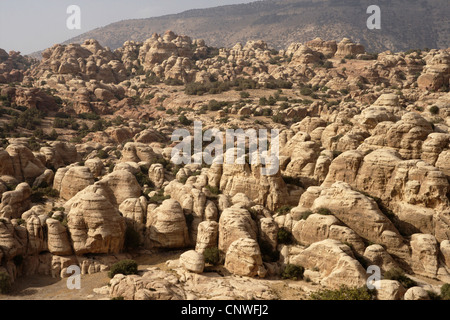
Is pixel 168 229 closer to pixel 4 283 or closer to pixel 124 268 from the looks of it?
pixel 124 268

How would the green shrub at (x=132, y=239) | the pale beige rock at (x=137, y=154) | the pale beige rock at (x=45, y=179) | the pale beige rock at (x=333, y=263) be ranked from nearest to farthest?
the pale beige rock at (x=333, y=263), the green shrub at (x=132, y=239), the pale beige rock at (x=45, y=179), the pale beige rock at (x=137, y=154)

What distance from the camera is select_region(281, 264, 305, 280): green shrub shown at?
24547 mm

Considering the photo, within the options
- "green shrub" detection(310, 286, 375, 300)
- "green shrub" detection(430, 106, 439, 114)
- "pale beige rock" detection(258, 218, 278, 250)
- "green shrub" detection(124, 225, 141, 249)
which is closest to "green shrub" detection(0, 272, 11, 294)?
"green shrub" detection(124, 225, 141, 249)

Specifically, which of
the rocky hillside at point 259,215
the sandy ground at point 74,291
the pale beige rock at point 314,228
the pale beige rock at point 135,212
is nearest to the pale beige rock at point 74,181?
the rocky hillside at point 259,215

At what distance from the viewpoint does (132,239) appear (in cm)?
2877

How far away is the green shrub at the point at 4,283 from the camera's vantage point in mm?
22656

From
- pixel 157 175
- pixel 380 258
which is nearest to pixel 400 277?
pixel 380 258

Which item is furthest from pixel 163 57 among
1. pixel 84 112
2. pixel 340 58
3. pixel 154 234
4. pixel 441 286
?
pixel 441 286

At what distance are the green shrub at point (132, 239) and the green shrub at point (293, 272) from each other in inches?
399

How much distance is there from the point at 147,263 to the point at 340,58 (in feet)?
282

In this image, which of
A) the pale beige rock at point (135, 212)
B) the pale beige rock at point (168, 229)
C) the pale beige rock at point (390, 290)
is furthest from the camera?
the pale beige rock at point (135, 212)

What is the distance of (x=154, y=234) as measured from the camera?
2856cm

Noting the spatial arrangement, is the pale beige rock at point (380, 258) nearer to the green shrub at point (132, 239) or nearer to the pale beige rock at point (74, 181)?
the green shrub at point (132, 239)

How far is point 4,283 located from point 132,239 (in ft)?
27.1
